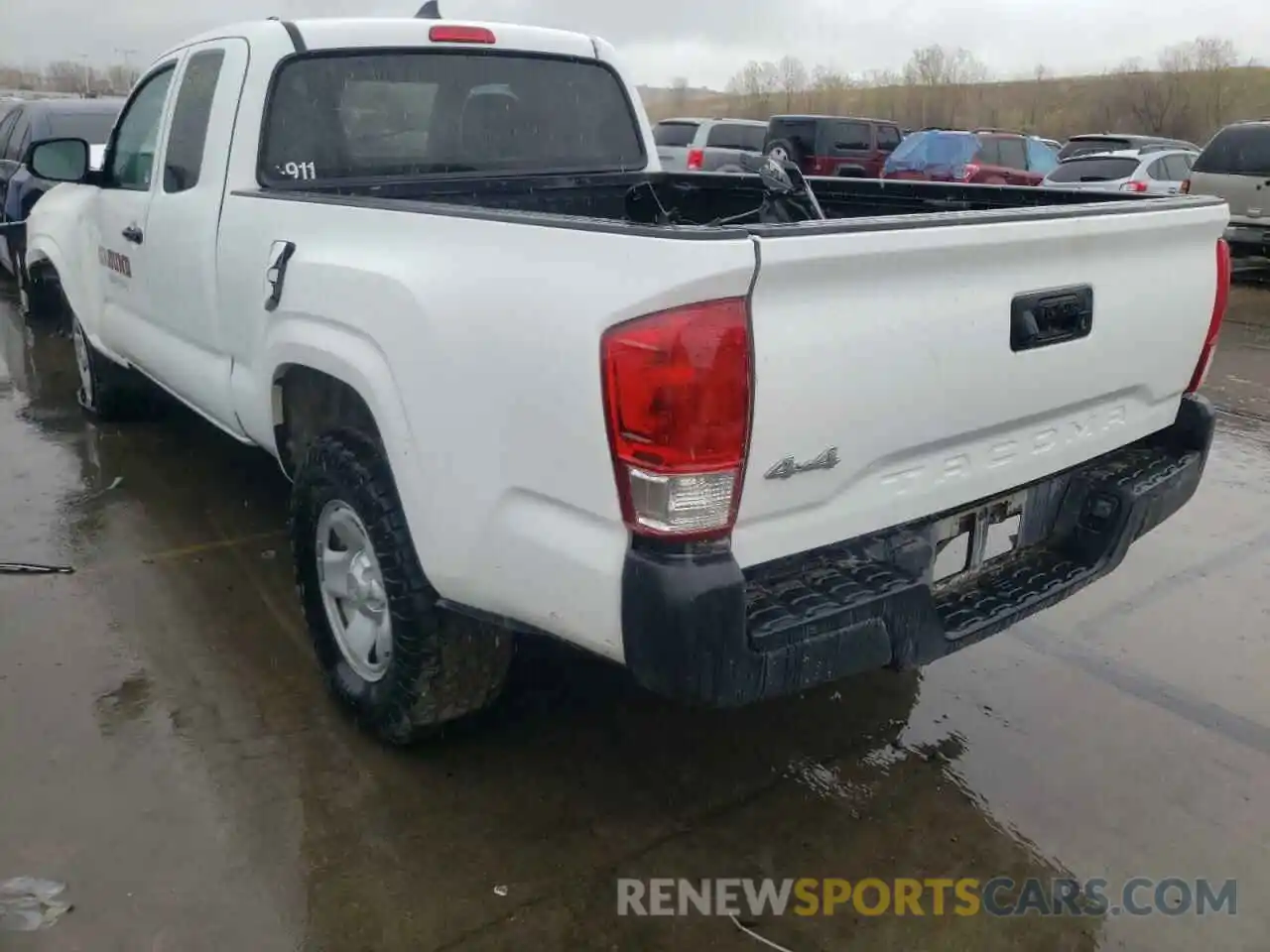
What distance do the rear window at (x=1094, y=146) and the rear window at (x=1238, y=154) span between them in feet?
13.8

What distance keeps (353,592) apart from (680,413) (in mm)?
1436

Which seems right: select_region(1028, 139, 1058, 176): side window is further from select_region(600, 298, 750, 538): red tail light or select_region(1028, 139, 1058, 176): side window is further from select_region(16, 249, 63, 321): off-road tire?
select_region(600, 298, 750, 538): red tail light

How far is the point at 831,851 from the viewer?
2.76 meters

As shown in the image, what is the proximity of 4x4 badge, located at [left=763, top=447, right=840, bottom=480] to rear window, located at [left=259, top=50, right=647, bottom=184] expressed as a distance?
7.69 ft

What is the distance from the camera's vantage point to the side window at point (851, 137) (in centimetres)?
2027

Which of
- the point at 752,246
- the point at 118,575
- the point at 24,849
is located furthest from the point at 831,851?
the point at 118,575

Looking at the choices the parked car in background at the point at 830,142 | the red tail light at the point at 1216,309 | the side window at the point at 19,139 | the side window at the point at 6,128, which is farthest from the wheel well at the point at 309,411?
the parked car in background at the point at 830,142

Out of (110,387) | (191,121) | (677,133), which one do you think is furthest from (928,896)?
(677,133)

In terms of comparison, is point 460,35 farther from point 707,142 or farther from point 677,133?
point 677,133

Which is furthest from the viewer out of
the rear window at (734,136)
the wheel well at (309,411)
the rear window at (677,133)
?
the rear window at (677,133)

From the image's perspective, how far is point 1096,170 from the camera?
47.7ft

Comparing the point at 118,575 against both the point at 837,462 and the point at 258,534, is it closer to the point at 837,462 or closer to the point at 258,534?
the point at 258,534

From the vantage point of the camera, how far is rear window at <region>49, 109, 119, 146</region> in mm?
8695

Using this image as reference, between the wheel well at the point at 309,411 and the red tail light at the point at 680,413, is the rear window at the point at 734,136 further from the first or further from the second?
the red tail light at the point at 680,413
